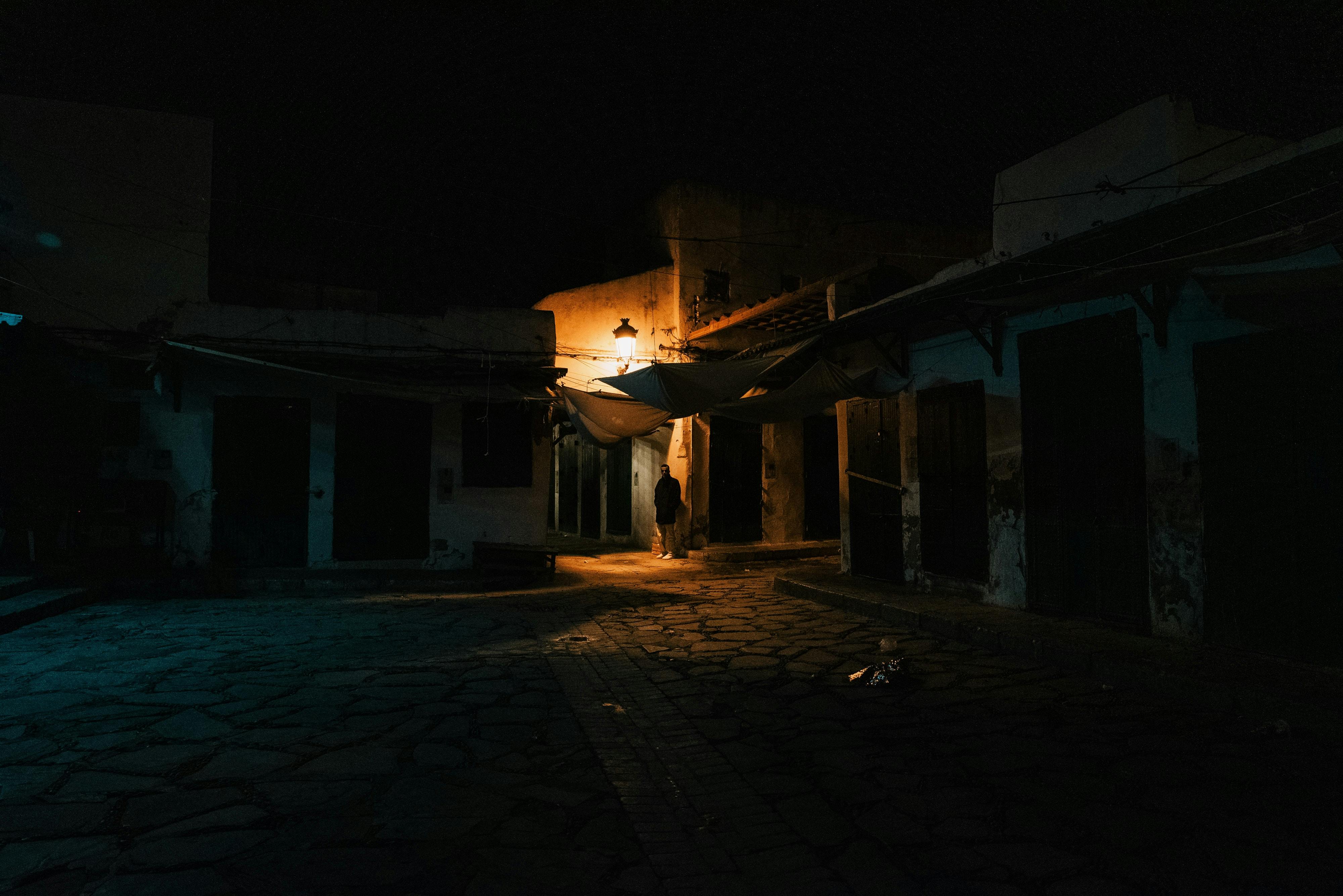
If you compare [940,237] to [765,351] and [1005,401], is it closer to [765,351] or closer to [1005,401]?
[765,351]

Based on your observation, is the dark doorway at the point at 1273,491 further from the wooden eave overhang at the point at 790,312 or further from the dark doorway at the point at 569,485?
the dark doorway at the point at 569,485

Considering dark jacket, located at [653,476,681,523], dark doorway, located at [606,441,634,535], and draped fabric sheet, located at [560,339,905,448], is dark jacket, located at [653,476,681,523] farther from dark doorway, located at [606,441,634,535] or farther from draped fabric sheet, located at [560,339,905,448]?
draped fabric sheet, located at [560,339,905,448]

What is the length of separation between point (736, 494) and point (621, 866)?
12.7m

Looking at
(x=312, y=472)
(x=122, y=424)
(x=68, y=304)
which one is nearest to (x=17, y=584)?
(x=122, y=424)

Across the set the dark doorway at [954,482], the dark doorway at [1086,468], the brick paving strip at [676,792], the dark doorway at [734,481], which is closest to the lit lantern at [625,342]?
the dark doorway at [734,481]

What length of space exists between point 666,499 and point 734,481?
165 centimetres

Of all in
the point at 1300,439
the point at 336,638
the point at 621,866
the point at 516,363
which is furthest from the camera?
the point at 516,363

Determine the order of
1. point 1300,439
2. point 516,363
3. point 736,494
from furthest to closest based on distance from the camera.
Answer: point 736,494 → point 516,363 → point 1300,439

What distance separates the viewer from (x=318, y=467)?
12078mm

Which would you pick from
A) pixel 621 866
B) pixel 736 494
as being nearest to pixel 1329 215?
pixel 621 866

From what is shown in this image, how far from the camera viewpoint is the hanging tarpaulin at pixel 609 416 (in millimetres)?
10609

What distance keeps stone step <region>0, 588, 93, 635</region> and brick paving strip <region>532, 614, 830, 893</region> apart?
6106mm

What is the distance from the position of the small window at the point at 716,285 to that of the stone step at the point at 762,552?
5.30 meters

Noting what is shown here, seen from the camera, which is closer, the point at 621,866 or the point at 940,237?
the point at 621,866
